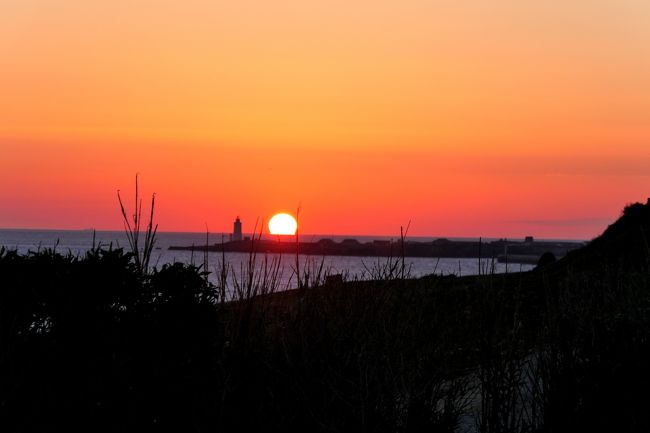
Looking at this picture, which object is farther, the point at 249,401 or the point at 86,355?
the point at 249,401

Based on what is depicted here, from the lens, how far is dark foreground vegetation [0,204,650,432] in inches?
249

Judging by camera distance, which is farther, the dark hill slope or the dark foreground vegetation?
the dark hill slope

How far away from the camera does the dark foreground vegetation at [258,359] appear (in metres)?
6.33

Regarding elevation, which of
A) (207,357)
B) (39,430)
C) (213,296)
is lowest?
(39,430)

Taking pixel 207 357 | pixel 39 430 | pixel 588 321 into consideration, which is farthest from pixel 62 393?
pixel 588 321

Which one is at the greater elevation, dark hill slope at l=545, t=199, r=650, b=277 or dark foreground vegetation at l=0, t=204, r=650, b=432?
dark hill slope at l=545, t=199, r=650, b=277

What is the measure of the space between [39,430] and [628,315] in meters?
6.92

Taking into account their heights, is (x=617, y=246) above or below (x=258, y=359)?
above

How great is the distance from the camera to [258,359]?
777 cm

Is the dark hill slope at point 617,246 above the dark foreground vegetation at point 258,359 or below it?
above

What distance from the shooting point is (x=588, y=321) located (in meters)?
8.80

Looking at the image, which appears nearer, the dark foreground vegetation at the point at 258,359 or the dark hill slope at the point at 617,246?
the dark foreground vegetation at the point at 258,359

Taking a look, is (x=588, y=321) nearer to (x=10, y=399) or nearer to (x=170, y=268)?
(x=170, y=268)

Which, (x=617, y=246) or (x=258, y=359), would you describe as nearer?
(x=258, y=359)
